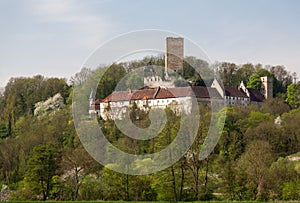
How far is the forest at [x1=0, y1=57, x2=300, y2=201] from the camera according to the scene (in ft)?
93.7

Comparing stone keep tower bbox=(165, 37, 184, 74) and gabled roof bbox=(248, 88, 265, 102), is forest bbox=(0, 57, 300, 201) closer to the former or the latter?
stone keep tower bbox=(165, 37, 184, 74)

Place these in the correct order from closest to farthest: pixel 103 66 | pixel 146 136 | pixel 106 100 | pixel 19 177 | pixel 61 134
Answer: pixel 103 66, pixel 146 136, pixel 19 177, pixel 61 134, pixel 106 100

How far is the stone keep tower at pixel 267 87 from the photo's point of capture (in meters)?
74.2

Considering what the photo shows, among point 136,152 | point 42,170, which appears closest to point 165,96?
point 136,152

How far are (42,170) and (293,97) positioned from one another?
43148 mm

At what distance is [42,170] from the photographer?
30.8 meters

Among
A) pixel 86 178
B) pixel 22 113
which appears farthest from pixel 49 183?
pixel 22 113

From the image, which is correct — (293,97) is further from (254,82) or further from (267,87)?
(254,82)

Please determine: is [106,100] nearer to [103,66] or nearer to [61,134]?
[61,134]

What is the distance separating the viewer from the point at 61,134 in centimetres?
5184

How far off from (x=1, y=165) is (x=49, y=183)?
58.6 ft

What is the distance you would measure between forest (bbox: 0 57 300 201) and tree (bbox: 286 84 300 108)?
0.37ft

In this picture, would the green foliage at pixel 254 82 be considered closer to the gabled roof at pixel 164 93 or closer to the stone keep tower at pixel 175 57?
the gabled roof at pixel 164 93

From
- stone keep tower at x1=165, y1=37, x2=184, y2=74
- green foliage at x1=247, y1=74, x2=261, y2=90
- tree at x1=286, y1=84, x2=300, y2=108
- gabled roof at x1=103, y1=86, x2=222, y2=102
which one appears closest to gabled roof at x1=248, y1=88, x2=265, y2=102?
green foliage at x1=247, y1=74, x2=261, y2=90
